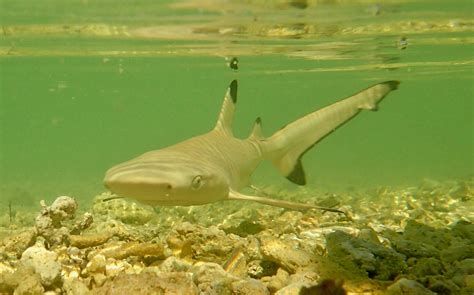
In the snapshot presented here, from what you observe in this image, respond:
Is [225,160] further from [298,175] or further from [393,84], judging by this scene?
[393,84]

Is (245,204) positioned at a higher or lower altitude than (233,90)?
lower

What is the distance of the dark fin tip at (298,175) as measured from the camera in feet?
25.5

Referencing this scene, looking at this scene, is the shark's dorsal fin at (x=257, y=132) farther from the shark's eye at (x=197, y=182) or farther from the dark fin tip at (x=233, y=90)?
the shark's eye at (x=197, y=182)

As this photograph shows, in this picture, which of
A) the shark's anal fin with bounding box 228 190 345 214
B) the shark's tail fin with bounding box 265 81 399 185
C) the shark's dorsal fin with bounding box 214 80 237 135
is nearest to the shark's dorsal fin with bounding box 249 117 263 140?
the shark's tail fin with bounding box 265 81 399 185

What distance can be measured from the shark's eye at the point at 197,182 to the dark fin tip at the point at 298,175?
3.03 metres

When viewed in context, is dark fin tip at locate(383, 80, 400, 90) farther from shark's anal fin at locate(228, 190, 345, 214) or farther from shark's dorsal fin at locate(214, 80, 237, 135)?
shark's anal fin at locate(228, 190, 345, 214)

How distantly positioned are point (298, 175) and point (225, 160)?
1807mm

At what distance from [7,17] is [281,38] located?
9911 millimetres

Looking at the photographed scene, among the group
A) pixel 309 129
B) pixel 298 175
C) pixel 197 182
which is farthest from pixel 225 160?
pixel 298 175

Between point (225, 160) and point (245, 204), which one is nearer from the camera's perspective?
point (225, 160)

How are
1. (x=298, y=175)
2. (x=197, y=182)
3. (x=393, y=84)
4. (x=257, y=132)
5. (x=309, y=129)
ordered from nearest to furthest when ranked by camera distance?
(x=197, y=182), (x=393, y=84), (x=309, y=129), (x=298, y=175), (x=257, y=132)

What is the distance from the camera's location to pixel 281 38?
19.2m

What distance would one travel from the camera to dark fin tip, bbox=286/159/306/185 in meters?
7.77

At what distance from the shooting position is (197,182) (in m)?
5.00
